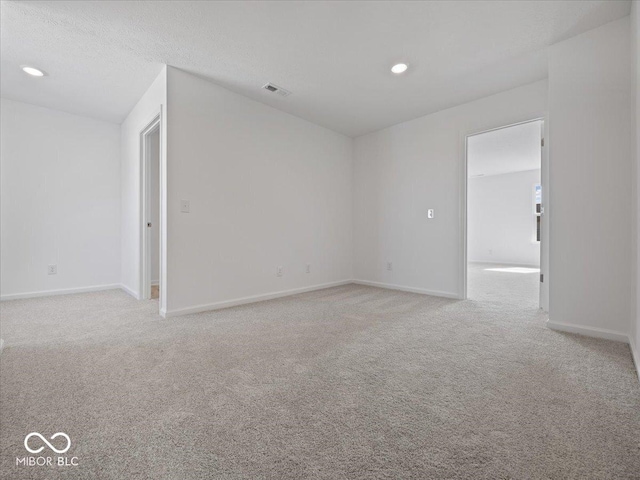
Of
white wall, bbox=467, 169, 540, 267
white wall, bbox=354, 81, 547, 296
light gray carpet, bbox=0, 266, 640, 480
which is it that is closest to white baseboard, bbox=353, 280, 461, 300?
white wall, bbox=354, 81, 547, 296

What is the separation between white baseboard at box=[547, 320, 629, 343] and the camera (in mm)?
2217

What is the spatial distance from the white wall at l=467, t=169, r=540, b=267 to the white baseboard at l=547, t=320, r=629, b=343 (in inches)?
223

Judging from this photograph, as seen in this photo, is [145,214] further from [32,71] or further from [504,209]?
[504,209]

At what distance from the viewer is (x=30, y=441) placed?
1.13 metres

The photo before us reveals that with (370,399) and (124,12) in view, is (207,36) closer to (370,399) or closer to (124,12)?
(124,12)

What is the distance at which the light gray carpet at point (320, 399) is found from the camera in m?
1.04

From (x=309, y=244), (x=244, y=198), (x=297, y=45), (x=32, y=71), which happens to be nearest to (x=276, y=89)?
(x=297, y=45)

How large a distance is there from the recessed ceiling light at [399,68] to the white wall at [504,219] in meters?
5.72

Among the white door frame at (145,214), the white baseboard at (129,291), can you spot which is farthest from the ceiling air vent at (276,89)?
the white baseboard at (129,291)

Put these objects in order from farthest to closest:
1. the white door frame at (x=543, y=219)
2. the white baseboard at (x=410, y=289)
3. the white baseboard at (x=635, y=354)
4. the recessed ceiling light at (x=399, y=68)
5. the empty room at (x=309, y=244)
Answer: the white baseboard at (x=410, y=289)
the white door frame at (x=543, y=219)
the recessed ceiling light at (x=399, y=68)
the white baseboard at (x=635, y=354)
the empty room at (x=309, y=244)

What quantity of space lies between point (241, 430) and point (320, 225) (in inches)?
135

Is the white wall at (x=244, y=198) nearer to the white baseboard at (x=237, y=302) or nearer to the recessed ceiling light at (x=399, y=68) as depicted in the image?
the white baseboard at (x=237, y=302)

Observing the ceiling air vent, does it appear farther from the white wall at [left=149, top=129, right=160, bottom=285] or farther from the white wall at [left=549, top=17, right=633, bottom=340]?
the white wall at [left=549, top=17, right=633, bottom=340]

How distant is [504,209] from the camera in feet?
27.8
